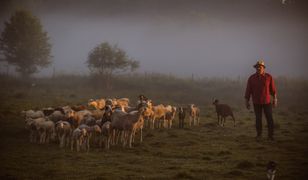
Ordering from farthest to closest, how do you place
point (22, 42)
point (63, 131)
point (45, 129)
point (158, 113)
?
point (22, 42) → point (158, 113) → point (45, 129) → point (63, 131)

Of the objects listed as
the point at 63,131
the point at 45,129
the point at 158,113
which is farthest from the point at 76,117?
the point at 158,113

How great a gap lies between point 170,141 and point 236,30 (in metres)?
153

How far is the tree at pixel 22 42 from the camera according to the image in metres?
66.7

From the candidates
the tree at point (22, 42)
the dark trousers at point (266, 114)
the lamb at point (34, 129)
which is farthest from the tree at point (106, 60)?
the dark trousers at point (266, 114)

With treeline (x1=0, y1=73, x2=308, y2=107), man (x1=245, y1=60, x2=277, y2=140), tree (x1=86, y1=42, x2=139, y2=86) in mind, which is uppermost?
tree (x1=86, y1=42, x2=139, y2=86)

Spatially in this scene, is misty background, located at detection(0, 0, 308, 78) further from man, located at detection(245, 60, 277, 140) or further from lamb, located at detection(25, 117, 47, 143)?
lamb, located at detection(25, 117, 47, 143)

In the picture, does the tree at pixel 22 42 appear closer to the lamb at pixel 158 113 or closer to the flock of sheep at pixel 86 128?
the flock of sheep at pixel 86 128

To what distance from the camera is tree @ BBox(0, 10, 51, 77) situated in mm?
66719

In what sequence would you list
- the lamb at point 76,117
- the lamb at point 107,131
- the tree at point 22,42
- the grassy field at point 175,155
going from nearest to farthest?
the grassy field at point 175,155 → the lamb at point 107,131 → the lamb at point 76,117 → the tree at point 22,42

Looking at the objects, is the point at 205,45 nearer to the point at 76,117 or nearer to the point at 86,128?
the point at 76,117

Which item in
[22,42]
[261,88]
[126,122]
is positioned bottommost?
[126,122]

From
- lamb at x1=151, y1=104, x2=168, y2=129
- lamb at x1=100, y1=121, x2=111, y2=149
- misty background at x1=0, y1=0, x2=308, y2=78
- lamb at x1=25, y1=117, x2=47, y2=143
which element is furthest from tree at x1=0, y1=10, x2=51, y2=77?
lamb at x1=100, y1=121, x2=111, y2=149

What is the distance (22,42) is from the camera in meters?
67.2

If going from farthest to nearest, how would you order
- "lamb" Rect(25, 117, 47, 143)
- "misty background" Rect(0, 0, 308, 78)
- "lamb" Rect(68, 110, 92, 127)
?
"misty background" Rect(0, 0, 308, 78)
"lamb" Rect(68, 110, 92, 127)
"lamb" Rect(25, 117, 47, 143)
